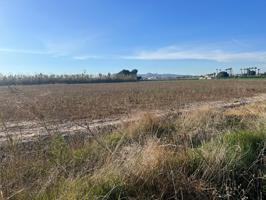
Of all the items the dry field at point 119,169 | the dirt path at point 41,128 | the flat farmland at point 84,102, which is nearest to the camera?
the dry field at point 119,169

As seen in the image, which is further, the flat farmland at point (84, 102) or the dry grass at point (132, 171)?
the flat farmland at point (84, 102)

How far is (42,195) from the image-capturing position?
172 inches

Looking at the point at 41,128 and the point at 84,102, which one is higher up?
the point at 41,128

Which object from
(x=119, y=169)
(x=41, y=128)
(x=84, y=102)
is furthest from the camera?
(x=84, y=102)

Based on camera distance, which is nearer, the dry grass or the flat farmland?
the dry grass

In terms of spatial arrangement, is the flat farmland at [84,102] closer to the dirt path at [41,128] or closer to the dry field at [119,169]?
the dry field at [119,169]

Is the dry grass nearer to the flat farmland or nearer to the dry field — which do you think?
the dry field

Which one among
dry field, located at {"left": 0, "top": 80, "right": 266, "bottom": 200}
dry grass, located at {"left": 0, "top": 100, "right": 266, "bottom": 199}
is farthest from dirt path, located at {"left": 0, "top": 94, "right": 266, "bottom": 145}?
dry grass, located at {"left": 0, "top": 100, "right": 266, "bottom": 199}

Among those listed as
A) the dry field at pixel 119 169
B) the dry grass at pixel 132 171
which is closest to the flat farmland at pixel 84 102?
→ the dry field at pixel 119 169

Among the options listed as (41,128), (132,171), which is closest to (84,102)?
(41,128)

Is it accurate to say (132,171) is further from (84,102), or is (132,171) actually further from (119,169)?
(84,102)

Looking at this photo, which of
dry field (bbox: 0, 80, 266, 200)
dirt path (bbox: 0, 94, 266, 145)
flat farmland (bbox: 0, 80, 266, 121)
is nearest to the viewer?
dry field (bbox: 0, 80, 266, 200)

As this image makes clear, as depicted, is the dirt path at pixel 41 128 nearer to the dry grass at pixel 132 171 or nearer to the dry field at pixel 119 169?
the dry field at pixel 119 169

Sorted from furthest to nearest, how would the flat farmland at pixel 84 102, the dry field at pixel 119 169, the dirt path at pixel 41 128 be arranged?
the dirt path at pixel 41 128 < the flat farmland at pixel 84 102 < the dry field at pixel 119 169
